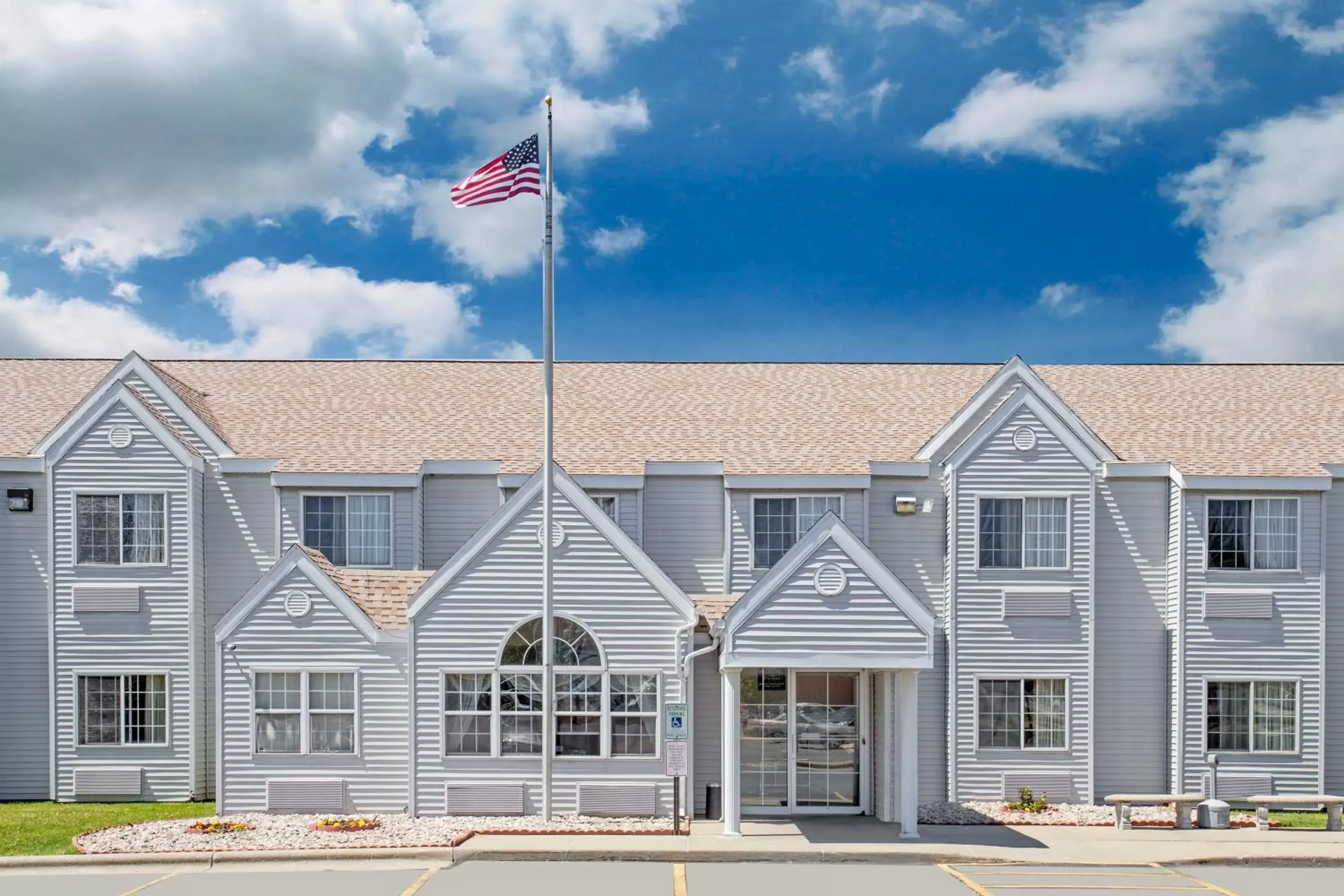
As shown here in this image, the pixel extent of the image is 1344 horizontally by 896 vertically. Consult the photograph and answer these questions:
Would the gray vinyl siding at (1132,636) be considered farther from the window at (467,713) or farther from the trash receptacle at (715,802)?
the window at (467,713)

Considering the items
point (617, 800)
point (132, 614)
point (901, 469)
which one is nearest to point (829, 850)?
point (617, 800)

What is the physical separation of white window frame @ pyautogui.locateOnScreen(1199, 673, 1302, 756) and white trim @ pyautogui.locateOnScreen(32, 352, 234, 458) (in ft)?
60.5

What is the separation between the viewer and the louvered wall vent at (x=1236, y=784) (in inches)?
858

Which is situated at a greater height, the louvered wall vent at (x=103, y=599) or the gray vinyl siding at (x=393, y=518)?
the gray vinyl siding at (x=393, y=518)

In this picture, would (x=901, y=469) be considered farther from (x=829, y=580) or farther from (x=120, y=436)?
(x=120, y=436)

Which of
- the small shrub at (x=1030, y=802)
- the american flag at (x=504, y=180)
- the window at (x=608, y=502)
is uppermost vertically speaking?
the american flag at (x=504, y=180)

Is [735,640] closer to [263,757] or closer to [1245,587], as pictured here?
[263,757]

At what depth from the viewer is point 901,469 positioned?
74.1 feet

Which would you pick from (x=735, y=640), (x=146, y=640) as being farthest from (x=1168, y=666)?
(x=146, y=640)

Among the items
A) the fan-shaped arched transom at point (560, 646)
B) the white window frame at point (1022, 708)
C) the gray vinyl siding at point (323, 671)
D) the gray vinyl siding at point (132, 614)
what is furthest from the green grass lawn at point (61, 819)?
the white window frame at point (1022, 708)

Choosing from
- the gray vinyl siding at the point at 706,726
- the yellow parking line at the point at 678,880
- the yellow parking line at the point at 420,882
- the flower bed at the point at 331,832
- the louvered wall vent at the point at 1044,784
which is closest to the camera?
the yellow parking line at the point at 420,882

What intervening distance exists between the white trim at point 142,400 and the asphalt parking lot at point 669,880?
900cm

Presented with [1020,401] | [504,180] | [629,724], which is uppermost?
[504,180]

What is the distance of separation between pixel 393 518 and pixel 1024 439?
11665mm
